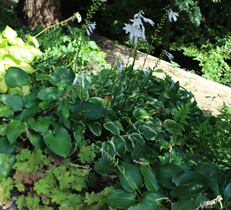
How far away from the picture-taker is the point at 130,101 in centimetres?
259

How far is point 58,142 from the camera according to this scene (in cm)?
189

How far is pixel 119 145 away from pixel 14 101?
3.60 feet

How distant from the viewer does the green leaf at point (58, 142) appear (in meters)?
1.84

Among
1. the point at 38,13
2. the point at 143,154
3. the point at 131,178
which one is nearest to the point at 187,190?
the point at 131,178

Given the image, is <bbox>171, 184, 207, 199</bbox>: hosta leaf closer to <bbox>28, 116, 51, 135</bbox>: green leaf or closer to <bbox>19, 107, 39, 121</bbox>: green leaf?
<bbox>28, 116, 51, 135</bbox>: green leaf

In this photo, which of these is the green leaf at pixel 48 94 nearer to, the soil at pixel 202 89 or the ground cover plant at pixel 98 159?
the ground cover plant at pixel 98 159

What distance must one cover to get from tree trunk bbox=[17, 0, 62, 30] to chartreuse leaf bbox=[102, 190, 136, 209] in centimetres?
398

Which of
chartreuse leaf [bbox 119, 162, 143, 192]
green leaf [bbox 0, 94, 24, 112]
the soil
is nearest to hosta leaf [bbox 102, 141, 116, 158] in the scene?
chartreuse leaf [bbox 119, 162, 143, 192]

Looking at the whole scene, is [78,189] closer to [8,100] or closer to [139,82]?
[8,100]

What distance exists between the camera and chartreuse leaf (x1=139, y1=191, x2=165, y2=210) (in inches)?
59.4

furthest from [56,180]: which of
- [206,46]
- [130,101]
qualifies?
[206,46]

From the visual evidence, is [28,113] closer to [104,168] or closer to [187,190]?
[104,168]

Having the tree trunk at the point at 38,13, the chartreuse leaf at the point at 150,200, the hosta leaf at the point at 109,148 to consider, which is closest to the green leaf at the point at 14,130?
the hosta leaf at the point at 109,148

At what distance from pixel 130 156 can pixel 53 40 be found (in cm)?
243
